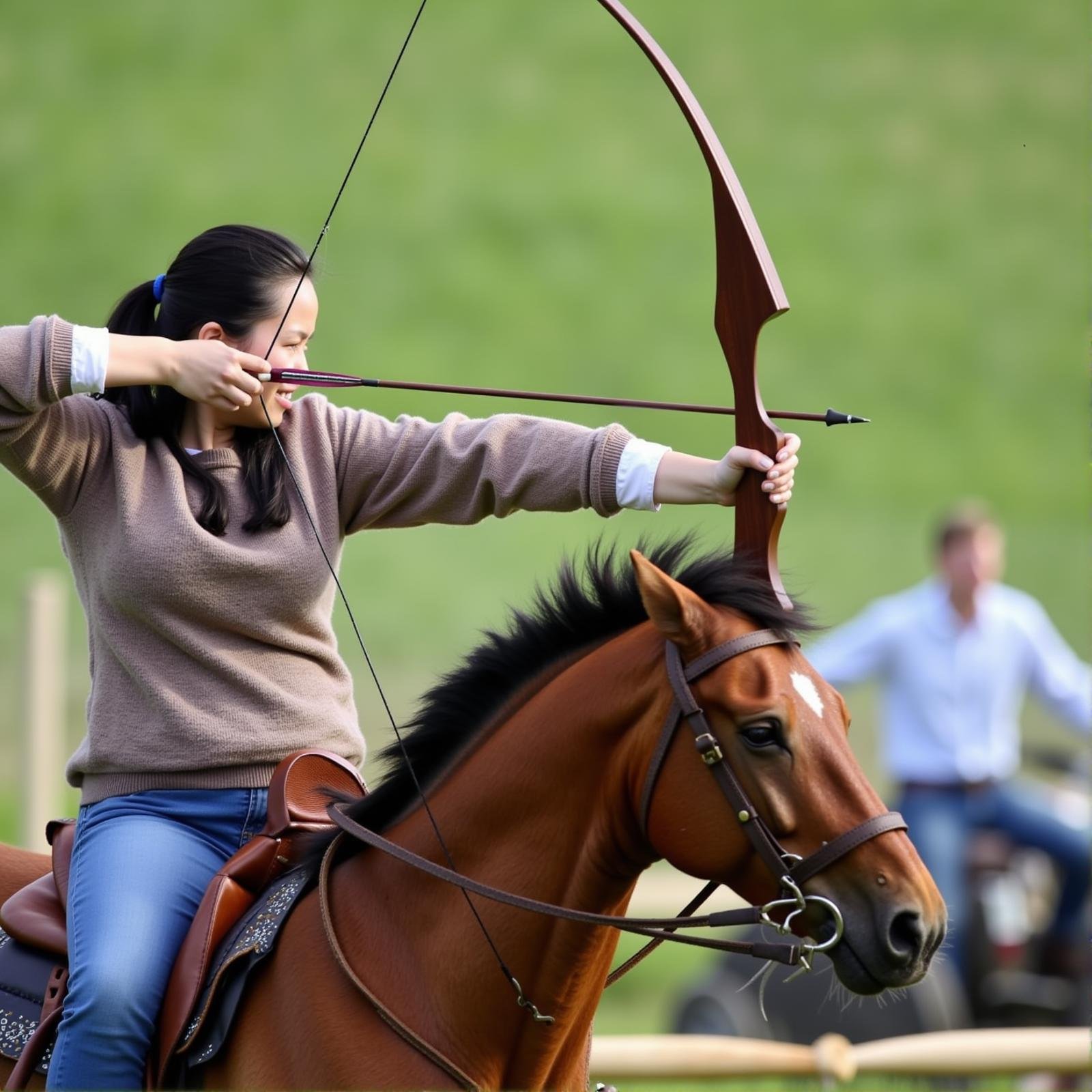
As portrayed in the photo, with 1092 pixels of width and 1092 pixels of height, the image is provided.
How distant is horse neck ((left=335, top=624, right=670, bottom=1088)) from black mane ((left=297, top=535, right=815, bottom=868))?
10 centimetres

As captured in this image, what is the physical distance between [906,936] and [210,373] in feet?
5.07

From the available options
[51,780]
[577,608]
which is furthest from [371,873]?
[51,780]

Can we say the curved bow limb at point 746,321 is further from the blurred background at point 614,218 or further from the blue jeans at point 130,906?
the blurred background at point 614,218

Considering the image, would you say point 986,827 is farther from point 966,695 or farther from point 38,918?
point 38,918

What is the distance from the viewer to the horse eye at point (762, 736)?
2402mm

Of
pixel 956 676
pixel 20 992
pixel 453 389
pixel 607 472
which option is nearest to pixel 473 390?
pixel 453 389

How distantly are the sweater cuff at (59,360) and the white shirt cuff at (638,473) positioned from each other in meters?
1.02

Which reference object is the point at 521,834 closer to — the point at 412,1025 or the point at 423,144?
the point at 412,1025

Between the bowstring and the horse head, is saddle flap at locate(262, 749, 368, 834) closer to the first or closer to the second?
the bowstring

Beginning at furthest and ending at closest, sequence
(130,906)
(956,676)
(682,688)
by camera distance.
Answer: (956,676), (130,906), (682,688)

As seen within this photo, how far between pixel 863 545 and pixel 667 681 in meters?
19.4

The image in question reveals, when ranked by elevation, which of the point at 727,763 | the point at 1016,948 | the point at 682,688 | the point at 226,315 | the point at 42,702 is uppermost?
the point at 226,315

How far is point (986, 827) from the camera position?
687cm

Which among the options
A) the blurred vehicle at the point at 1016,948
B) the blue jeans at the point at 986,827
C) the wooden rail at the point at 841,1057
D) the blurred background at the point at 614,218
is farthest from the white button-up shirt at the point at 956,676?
the blurred background at the point at 614,218
